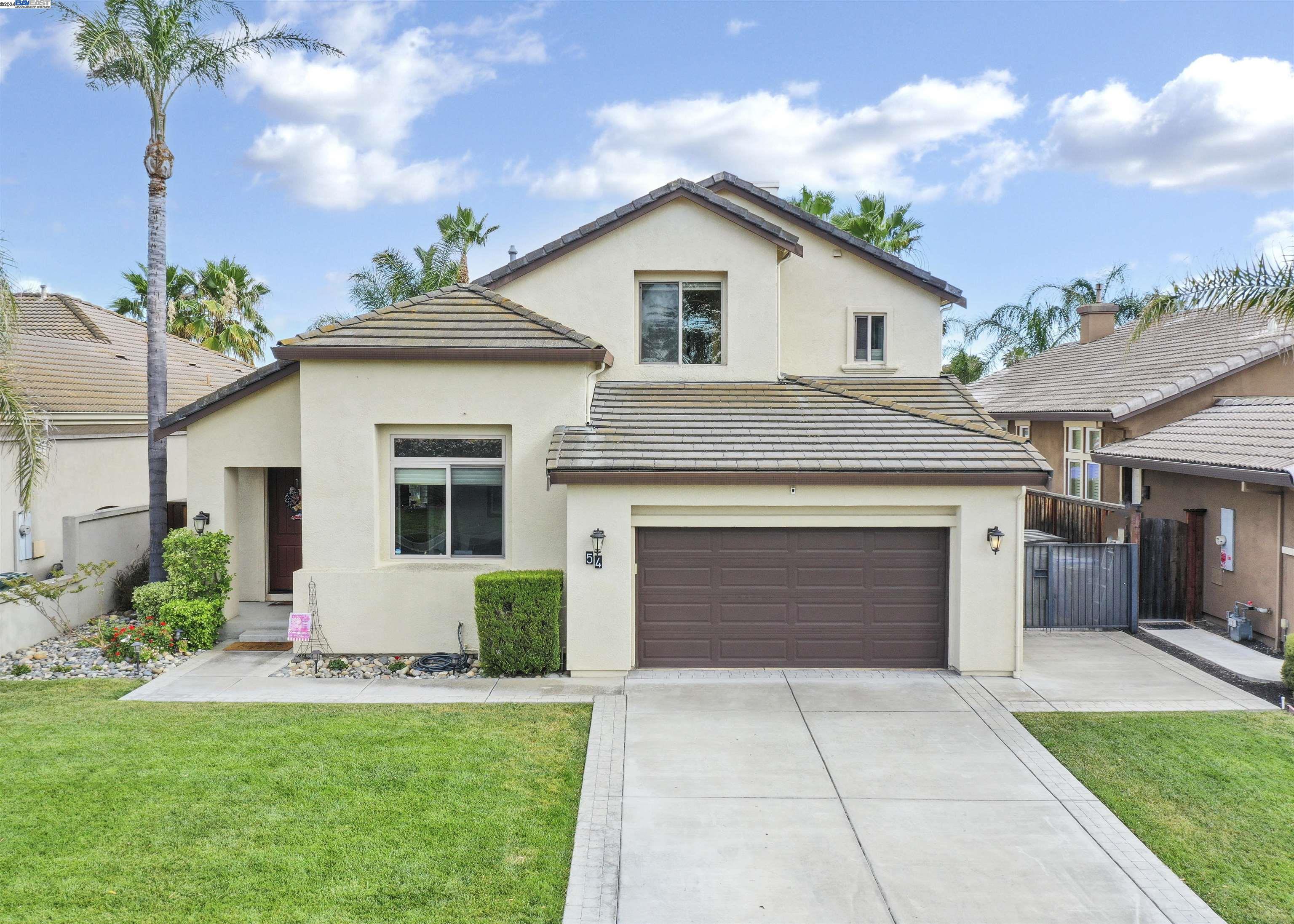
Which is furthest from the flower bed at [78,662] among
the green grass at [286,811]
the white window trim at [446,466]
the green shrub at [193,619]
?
the white window trim at [446,466]

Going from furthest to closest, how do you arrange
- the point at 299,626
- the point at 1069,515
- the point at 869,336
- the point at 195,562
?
1. the point at 1069,515
2. the point at 869,336
3. the point at 195,562
4. the point at 299,626

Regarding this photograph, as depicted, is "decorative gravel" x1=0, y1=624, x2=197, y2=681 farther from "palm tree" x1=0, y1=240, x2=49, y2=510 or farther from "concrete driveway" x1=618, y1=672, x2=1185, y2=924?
"concrete driveway" x1=618, y1=672, x2=1185, y2=924

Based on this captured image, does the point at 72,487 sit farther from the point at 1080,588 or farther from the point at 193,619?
the point at 1080,588

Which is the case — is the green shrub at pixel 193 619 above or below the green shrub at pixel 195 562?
below

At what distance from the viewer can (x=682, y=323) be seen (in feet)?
44.5

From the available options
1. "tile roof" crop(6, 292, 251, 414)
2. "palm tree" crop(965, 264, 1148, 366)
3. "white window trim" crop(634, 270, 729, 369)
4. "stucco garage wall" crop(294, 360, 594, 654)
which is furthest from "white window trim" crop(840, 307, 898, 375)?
"palm tree" crop(965, 264, 1148, 366)

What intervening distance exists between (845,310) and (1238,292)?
247 inches

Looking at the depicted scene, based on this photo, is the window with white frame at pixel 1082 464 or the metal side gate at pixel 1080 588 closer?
the metal side gate at pixel 1080 588

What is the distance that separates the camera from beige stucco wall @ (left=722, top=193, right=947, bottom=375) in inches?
579

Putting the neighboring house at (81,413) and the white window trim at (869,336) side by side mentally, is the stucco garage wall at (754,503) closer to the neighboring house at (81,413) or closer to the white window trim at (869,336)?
the white window trim at (869,336)

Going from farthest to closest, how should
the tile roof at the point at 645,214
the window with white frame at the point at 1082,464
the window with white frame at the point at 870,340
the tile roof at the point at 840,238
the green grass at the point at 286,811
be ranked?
1. the window with white frame at the point at 1082,464
2. the window with white frame at the point at 870,340
3. the tile roof at the point at 840,238
4. the tile roof at the point at 645,214
5. the green grass at the point at 286,811

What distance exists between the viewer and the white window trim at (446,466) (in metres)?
11.9

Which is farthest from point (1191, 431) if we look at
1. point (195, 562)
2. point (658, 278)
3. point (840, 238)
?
point (195, 562)

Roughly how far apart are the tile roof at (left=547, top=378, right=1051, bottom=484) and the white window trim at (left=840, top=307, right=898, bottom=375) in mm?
1657
